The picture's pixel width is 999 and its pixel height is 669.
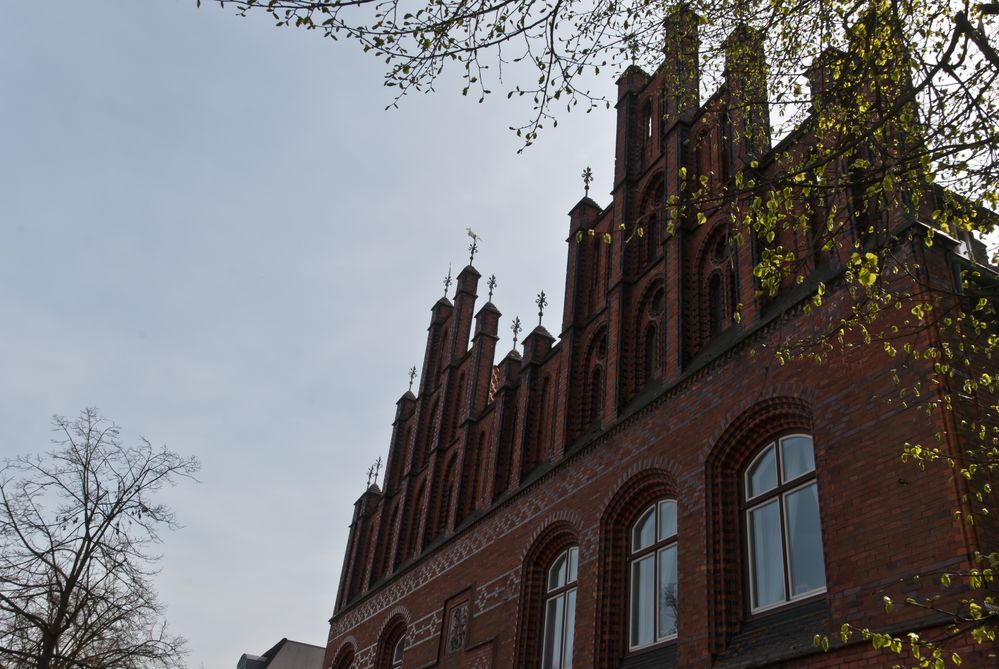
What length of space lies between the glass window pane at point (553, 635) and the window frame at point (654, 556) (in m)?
1.79

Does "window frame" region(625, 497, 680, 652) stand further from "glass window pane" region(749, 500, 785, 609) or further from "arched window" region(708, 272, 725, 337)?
"arched window" region(708, 272, 725, 337)

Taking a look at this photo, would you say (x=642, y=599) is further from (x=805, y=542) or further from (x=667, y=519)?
(x=805, y=542)

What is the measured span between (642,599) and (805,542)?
3.11 m

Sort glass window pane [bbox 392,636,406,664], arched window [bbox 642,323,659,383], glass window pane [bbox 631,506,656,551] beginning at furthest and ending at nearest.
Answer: glass window pane [bbox 392,636,406,664]
arched window [bbox 642,323,659,383]
glass window pane [bbox 631,506,656,551]

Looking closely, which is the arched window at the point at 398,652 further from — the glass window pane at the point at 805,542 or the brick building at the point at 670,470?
the glass window pane at the point at 805,542

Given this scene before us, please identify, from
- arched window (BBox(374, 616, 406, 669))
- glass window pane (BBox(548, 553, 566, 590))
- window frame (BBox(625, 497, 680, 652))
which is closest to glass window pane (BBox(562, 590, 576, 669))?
glass window pane (BBox(548, 553, 566, 590))

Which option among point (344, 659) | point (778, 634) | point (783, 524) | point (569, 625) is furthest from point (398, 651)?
point (778, 634)

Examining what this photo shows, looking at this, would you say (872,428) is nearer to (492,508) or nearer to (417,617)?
(492,508)

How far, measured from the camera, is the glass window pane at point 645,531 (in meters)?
12.2

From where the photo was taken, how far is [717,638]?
9773 millimetres

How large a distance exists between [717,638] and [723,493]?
174 cm

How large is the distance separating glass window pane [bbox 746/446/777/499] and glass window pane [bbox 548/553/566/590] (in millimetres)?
4435

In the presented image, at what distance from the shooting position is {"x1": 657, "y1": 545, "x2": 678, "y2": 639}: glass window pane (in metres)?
11.1

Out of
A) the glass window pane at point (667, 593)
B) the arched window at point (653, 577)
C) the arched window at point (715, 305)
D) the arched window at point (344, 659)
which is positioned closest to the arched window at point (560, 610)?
the arched window at point (653, 577)
